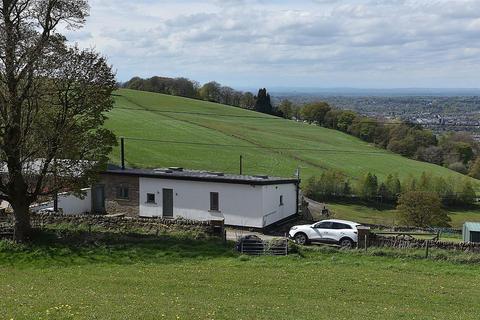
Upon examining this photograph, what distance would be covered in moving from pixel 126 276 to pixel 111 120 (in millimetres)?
68875

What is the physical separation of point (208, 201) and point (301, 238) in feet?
Result: 22.7

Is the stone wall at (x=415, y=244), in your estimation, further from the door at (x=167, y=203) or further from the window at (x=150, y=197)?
the window at (x=150, y=197)

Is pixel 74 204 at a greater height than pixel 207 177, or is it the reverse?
pixel 207 177

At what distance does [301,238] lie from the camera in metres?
27.3

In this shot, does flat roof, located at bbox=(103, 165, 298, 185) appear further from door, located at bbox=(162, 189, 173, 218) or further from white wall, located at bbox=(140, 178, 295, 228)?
door, located at bbox=(162, 189, 173, 218)

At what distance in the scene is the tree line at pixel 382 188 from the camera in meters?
67.9

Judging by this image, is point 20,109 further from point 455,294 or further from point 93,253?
point 455,294

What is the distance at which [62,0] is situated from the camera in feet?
79.9

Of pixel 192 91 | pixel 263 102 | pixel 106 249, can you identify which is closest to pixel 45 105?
A: pixel 106 249

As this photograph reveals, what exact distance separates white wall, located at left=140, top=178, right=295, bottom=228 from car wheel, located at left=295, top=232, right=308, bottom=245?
3.89 meters

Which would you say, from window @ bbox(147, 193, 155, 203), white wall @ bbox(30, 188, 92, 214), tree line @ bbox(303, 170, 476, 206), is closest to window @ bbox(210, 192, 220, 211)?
window @ bbox(147, 193, 155, 203)

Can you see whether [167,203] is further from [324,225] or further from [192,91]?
[192,91]

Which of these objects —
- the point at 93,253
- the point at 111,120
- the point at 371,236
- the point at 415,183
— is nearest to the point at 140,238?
the point at 93,253

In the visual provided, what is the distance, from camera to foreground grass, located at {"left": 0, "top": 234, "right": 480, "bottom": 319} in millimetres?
14031
